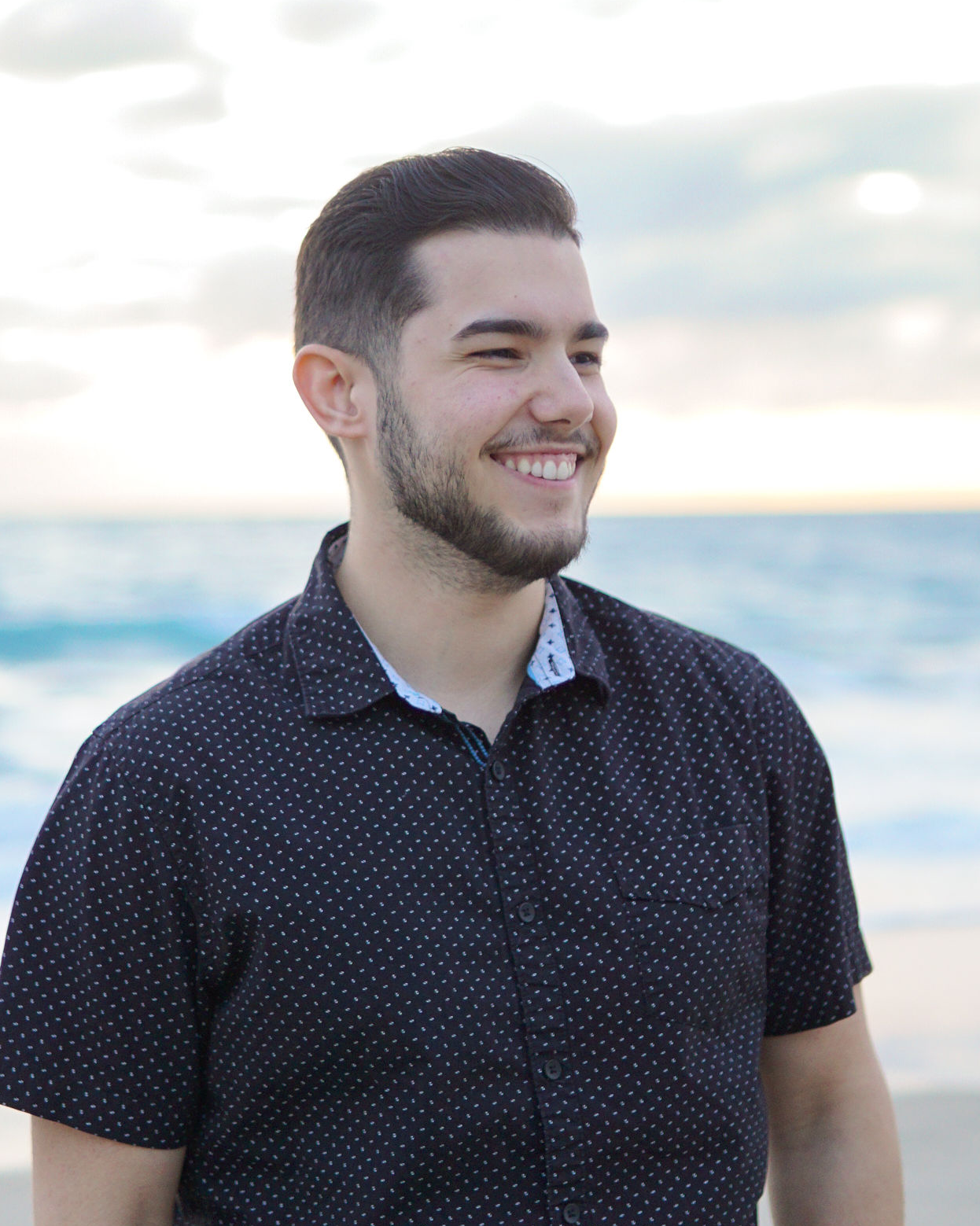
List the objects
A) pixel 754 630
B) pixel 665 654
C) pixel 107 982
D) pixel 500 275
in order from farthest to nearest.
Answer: pixel 754 630
pixel 665 654
pixel 500 275
pixel 107 982

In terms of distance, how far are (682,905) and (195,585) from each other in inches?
766

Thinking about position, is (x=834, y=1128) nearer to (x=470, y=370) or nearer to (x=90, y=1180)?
(x=90, y=1180)

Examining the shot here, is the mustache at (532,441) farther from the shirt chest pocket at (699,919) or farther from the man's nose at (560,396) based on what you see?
the shirt chest pocket at (699,919)

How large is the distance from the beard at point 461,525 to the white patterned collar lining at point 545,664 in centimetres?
10

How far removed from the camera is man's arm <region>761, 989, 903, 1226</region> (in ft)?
6.39

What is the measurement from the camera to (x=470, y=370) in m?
1.85

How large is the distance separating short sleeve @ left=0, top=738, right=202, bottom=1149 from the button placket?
1.33 ft

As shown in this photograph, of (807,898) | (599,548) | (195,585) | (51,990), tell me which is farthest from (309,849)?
(599,548)

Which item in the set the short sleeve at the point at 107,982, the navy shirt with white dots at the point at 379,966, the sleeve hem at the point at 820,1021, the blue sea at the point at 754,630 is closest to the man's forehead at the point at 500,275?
the navy shirt with white dots at the point at 379,966

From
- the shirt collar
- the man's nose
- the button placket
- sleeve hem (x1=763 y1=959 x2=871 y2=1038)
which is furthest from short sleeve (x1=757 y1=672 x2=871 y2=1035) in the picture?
the man's nose

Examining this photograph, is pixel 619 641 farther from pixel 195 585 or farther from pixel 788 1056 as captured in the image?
pixel 195 585

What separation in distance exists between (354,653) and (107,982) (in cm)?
52

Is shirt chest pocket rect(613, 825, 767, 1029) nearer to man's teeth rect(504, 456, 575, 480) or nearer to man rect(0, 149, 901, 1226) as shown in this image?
man rect(0, 149, 901, 1226)

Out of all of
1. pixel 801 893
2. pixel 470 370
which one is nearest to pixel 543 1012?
pixel 801 893
